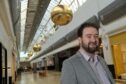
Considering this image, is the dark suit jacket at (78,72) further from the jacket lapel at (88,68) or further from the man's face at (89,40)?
the man's face at (89,40)

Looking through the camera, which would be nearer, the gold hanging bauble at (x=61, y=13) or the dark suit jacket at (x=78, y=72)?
the dark suit jacket at (x=78, y=72)

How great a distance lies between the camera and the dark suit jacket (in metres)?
1.78

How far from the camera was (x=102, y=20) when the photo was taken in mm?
7793

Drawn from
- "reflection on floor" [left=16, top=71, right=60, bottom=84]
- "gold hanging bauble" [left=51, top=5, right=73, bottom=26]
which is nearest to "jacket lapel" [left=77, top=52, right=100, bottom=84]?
"gold hanging bauble" [left=51, top=5, right=73, bottom=26]

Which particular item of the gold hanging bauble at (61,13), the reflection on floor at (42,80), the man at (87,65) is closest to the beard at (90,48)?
the man at (87,65)

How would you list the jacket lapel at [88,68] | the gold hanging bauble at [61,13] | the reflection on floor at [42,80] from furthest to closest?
the reflection on floor at [42,80], the gold hanging bauble at [61,13], the jacket lapel at [88,68]

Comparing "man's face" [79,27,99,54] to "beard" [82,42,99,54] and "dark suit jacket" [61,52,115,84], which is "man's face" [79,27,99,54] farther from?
"dark suit jacket" [61,52,115,84]

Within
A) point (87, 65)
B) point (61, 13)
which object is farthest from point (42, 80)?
point (87, 65)

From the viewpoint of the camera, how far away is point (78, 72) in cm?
182

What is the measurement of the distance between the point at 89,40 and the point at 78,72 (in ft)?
0.83

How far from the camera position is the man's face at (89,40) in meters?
1.81

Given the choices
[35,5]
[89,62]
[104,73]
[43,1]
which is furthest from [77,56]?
[35,5]

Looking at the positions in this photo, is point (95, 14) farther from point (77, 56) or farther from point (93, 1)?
point (77, 56)

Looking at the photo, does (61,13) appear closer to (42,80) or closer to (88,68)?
(88,68)
